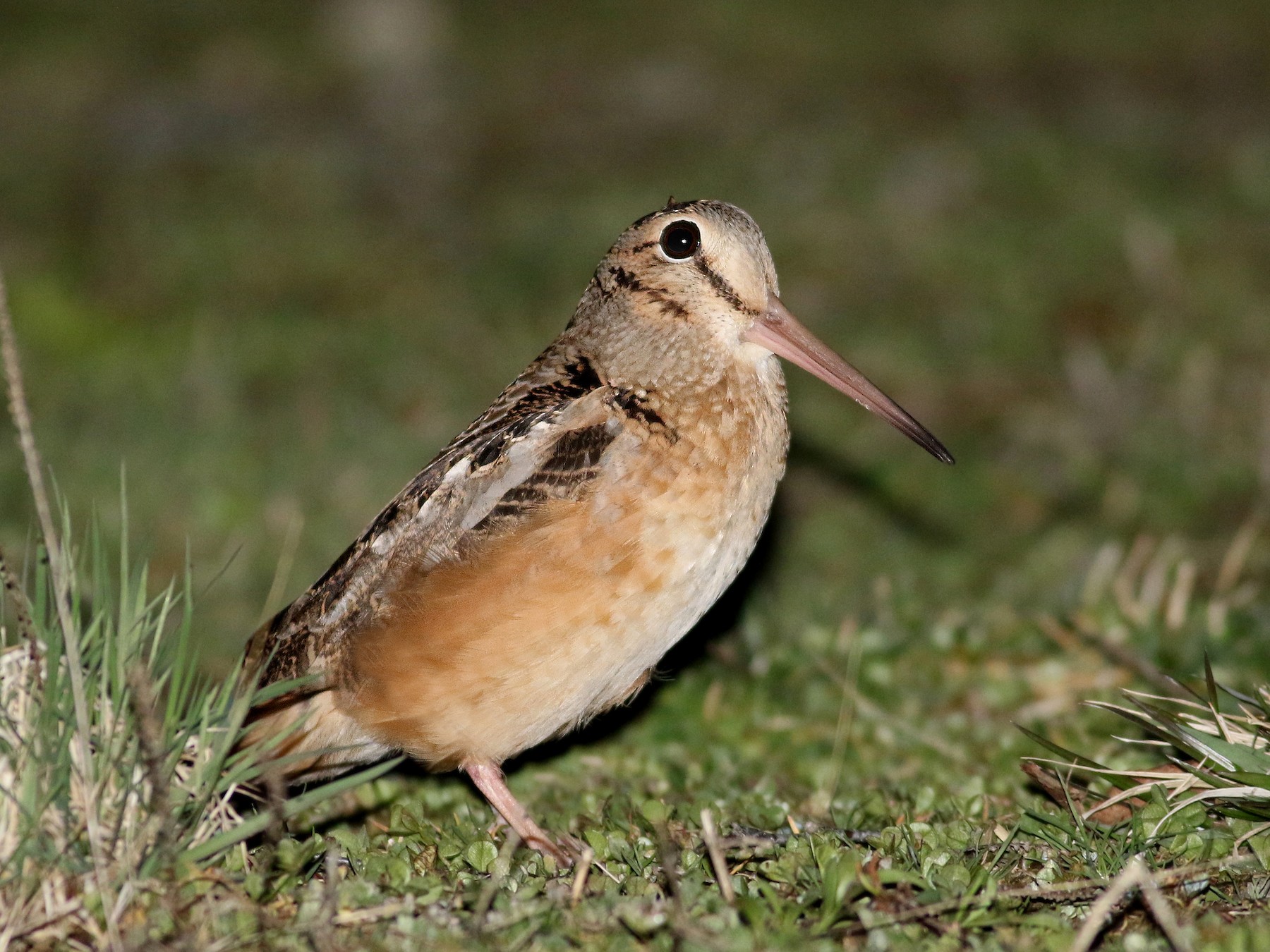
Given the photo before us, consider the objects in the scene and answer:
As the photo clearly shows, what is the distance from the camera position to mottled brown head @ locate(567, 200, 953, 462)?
4051 mm

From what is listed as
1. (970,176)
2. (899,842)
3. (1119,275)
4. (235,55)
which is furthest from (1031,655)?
(235,55)

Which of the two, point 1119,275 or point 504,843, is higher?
point 1119,275

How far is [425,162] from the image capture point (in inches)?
432

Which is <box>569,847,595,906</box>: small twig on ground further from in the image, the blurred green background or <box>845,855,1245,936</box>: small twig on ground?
the blurred green background

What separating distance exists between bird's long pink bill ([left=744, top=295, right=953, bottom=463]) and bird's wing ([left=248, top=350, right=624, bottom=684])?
490 millimetres

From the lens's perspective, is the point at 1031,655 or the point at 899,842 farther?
the point at 1031,655

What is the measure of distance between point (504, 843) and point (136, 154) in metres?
8.57

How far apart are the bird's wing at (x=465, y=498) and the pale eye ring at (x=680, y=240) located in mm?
397

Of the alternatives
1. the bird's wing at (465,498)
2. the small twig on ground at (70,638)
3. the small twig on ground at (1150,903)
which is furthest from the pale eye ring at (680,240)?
the small twig on ground at (1150,903)

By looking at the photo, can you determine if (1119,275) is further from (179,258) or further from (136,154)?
(136,154)

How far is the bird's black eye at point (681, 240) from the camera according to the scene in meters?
4.07

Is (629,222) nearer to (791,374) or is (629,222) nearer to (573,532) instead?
(791,374)

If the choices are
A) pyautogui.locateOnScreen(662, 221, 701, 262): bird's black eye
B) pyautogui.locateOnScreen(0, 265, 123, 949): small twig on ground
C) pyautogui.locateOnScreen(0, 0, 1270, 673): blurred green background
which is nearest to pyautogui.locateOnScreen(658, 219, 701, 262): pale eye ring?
pyautogui.locateOnScreen(662, 221, 701, 262): bird's black eye

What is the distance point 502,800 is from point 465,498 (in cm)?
86
